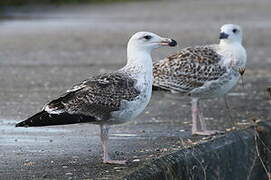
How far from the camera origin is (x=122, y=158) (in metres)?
8.91

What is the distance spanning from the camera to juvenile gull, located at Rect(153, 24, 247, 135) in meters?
10.9

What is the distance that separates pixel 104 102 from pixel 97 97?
9cm

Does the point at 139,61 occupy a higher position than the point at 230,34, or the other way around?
the point at 230,34

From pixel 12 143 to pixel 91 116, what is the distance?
1.49 metres

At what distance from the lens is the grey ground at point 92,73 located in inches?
351

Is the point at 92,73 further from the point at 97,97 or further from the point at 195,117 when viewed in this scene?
the point at 97,97

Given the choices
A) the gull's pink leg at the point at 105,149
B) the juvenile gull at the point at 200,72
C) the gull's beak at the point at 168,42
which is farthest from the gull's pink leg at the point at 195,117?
the gull's pink leg at the point at 105,149

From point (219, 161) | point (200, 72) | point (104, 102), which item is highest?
point (200, 72)

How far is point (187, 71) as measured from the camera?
11016mm

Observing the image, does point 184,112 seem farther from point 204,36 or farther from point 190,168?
point 204,36

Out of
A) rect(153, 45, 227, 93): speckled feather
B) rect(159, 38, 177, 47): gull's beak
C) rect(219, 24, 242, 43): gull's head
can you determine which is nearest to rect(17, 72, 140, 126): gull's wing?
rect(159, 38, 177, 47): gull's beak

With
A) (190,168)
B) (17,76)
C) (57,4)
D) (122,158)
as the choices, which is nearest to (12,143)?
(122,158)

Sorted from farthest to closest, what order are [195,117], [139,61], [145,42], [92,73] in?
[92,73] → [195,117] → [145,42] → [139,61]

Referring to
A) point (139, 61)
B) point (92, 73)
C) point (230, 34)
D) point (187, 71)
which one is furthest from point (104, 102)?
point (92, 73)
